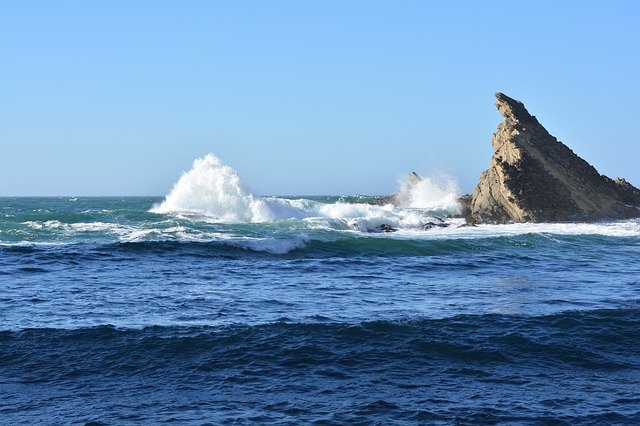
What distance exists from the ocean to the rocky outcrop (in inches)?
654

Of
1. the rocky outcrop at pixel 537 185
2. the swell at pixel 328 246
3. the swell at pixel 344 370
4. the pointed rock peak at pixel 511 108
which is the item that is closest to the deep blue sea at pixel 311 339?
the swell at pixel 344 370

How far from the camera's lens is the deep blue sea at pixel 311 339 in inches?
399

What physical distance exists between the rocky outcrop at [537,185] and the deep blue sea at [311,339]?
1765 centimetres

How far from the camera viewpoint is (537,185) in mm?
45281

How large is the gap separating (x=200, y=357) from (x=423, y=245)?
20.0m

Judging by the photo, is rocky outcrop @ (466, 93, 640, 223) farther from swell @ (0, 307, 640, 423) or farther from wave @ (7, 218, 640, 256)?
swell @ (0, 307, 640, 423)

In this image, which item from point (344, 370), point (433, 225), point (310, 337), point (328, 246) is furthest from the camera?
point (433, 225)

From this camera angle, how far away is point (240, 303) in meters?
17.2

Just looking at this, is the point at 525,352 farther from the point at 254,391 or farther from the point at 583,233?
the point at 583,233

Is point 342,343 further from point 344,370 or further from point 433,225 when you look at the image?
point 433,225

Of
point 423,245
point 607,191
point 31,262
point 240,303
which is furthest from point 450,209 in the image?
point 240,303

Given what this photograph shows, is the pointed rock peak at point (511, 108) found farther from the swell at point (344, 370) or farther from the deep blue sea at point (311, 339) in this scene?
the swell at point (344, 370)

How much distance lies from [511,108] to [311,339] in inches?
1581

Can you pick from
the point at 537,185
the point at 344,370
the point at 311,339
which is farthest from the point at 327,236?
the point at 344,370
